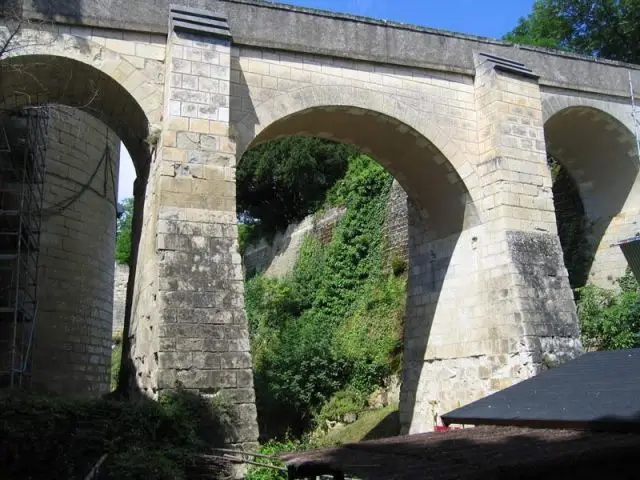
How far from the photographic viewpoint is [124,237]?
3278 cm

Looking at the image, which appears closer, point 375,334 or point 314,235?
point 375,334

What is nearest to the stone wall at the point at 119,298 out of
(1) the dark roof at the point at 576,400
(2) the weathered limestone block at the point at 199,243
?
(2) the weathered limestone block at the point at 199,243

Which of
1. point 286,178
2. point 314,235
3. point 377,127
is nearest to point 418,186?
point 377,127

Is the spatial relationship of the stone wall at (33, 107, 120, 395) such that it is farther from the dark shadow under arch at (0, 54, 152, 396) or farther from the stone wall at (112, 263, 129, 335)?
the stone wall at (112, 263, 129, 335)

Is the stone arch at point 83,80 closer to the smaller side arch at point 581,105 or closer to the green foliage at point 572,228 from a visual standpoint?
the smaller side arch at point 581,105

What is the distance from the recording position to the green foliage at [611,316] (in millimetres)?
9398

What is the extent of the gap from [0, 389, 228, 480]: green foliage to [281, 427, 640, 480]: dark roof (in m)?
2.44

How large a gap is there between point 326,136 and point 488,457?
711 centimetres

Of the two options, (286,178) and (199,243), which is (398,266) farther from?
(199,243)

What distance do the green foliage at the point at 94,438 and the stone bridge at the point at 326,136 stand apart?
53 cm

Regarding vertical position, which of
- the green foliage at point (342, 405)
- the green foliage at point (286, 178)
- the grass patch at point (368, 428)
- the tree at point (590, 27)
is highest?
the tree at point (590, 27)

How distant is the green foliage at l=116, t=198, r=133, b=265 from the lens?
30.0 metres

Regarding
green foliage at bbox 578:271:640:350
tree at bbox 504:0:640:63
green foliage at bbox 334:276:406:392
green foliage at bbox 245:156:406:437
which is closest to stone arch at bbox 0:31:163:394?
green foliage at bbox 245:156:406:437

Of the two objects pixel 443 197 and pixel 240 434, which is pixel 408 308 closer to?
pixel 443 197
